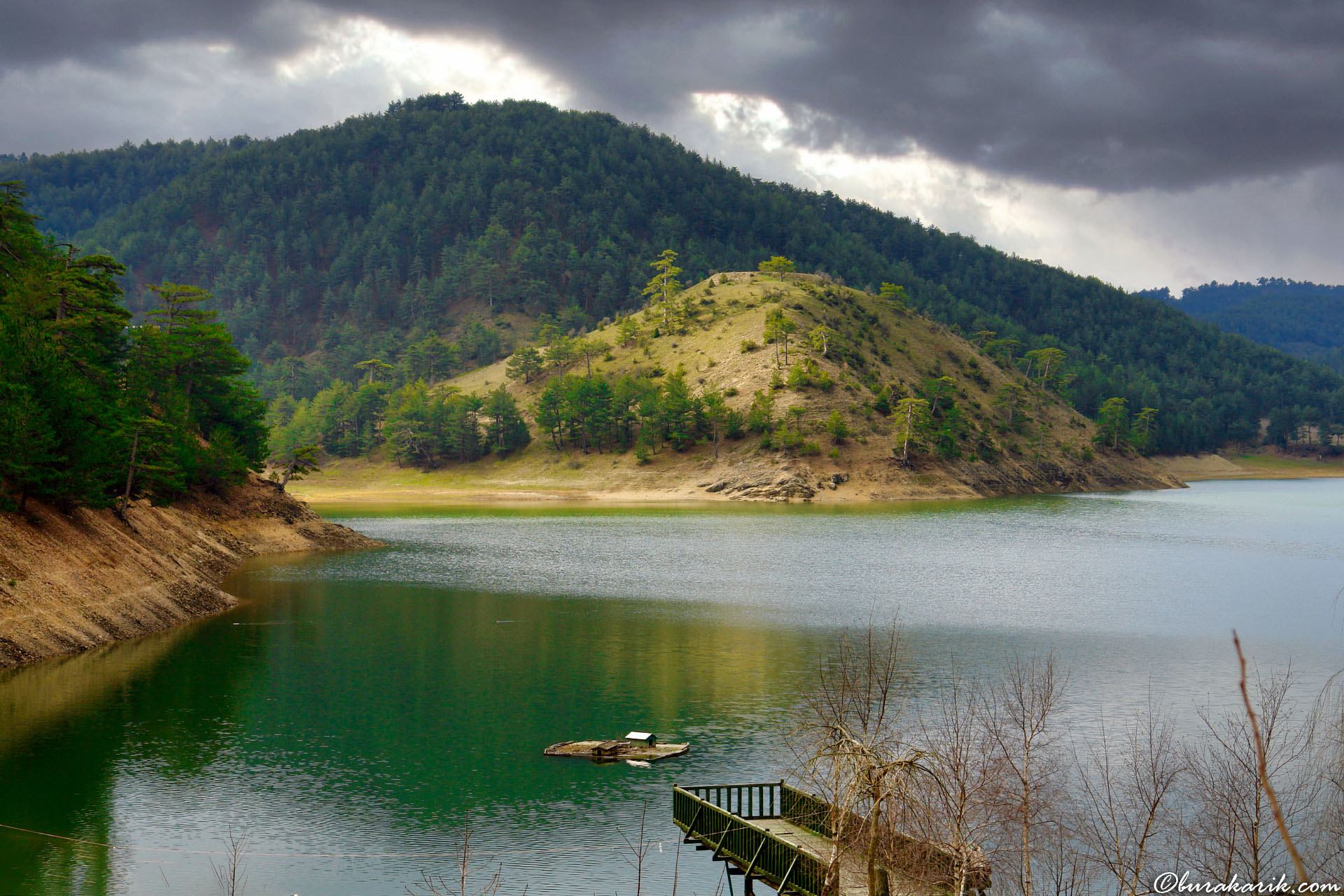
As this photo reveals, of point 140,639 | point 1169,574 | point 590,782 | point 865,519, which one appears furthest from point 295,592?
point 865,519

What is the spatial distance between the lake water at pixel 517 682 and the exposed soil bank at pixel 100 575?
6.27ft

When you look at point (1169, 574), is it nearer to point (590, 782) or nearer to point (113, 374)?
point (590, 782)

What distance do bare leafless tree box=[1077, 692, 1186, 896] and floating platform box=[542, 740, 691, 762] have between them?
12.9 metres

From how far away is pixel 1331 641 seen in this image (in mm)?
53125

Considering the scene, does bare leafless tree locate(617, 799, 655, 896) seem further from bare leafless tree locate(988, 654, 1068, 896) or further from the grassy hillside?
the grassy hillside

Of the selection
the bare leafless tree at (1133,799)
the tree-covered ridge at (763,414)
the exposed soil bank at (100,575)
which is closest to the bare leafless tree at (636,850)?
the bare leafless tree at (1133,799)

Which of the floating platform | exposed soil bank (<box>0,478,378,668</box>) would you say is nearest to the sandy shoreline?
exposed soil bank (<box>0,478,378,668</box>)

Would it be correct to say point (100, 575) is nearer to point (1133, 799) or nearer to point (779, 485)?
point (1133, 799)

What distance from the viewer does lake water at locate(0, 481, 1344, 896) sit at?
1102 inches

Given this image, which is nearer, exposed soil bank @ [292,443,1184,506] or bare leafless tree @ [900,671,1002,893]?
bare leafless tree @ [900,671,1002,893]

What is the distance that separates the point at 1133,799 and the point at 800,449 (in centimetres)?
13336

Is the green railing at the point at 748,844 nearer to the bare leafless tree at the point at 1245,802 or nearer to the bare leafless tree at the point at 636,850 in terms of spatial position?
the bare leafless tree at the point at 636,850

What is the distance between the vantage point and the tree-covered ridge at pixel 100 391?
5222 cm

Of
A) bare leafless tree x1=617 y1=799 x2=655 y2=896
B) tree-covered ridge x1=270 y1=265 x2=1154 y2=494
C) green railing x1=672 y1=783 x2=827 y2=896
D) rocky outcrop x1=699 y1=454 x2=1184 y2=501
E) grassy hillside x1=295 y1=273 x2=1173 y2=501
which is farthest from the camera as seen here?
tree-covered ridge x1=270 y1=265 x2=1154 y2=494
